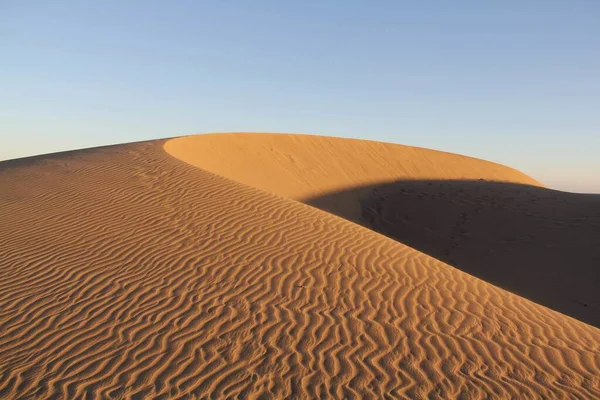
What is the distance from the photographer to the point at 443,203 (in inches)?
740

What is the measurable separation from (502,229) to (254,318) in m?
12.6

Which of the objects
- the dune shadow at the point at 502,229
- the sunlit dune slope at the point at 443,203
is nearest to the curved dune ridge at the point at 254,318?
the dune shadow at the point at 502,229

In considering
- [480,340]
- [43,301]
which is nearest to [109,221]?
[43,301]

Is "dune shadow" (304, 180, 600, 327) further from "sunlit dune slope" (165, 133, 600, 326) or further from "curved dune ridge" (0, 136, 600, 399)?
"curved dune ridge" (0, 136, 600, 399)

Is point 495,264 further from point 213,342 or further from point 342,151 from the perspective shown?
point 342,151

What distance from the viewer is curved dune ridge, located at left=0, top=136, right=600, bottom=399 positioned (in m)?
4.74

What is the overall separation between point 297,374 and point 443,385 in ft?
4.65

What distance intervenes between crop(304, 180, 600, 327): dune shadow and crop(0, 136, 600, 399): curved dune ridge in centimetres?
567

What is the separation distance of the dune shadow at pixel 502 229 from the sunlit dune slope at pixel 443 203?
0.10 feet

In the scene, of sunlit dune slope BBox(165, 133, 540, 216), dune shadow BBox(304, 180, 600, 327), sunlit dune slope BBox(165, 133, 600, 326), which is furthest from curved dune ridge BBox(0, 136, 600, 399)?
sunlit dune slope BBox(165, 133, 540, 216)

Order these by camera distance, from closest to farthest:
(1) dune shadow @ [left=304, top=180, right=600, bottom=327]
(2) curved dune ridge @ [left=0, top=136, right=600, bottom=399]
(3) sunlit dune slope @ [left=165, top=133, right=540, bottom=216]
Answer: (2) curved dune ridge @ [left=0, top=136, right=600, bottom=399], (1) dune shadow @ [left=304, top=180, right=600, bottom=327], (3) sunlit dune slope @ [left=165, top=133, right=540, bottom=216]

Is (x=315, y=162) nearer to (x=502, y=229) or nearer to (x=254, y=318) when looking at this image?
(x=502, y=229)

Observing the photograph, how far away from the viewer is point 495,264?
13953 mm

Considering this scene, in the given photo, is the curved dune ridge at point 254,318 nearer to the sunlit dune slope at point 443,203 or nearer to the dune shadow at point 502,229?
the dune shadow at point 502,229
